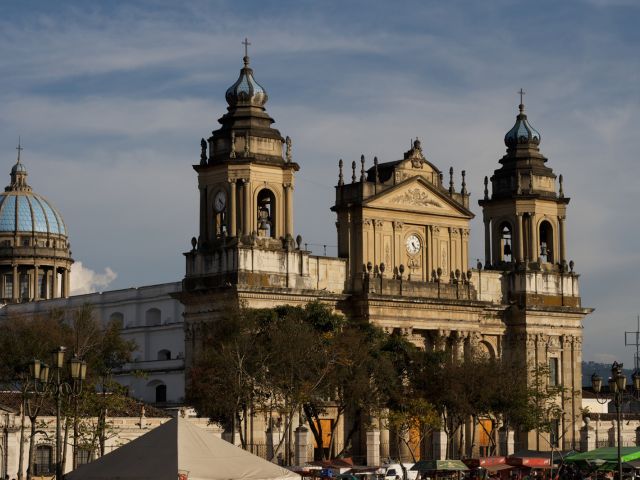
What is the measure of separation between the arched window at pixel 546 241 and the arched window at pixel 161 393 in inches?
999

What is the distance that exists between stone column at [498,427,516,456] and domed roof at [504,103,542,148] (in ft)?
66.9

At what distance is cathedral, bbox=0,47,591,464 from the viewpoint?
83.4 metres

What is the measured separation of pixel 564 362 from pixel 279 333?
28420 millimetres

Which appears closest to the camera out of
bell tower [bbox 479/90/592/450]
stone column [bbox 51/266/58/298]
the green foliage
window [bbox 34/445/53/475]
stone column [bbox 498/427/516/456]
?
window [bbox 34/445/53/475]

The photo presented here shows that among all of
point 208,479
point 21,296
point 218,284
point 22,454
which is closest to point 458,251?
point 218,284

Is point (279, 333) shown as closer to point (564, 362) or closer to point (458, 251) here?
point (458, 251)

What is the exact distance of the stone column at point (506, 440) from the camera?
83.7m

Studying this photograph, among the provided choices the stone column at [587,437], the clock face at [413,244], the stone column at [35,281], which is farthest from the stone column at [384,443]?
the stone column at [35,281]

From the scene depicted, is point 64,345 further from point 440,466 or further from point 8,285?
point 8,285

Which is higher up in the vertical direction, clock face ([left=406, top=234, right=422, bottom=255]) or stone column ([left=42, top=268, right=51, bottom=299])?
stone column ([left=42, top=268, right=51, bottom=299])

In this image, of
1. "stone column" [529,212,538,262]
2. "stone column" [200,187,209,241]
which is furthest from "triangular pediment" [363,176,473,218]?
"stone column" [200,187,209,241]

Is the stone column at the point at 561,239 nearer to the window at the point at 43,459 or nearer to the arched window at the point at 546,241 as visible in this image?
the arched window at the point at 546,241

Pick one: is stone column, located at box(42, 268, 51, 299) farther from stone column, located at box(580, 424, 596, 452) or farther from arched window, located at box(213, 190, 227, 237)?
stone column, located at box(580, 424, 596, 452)

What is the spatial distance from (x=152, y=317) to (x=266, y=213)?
21.9 metres
